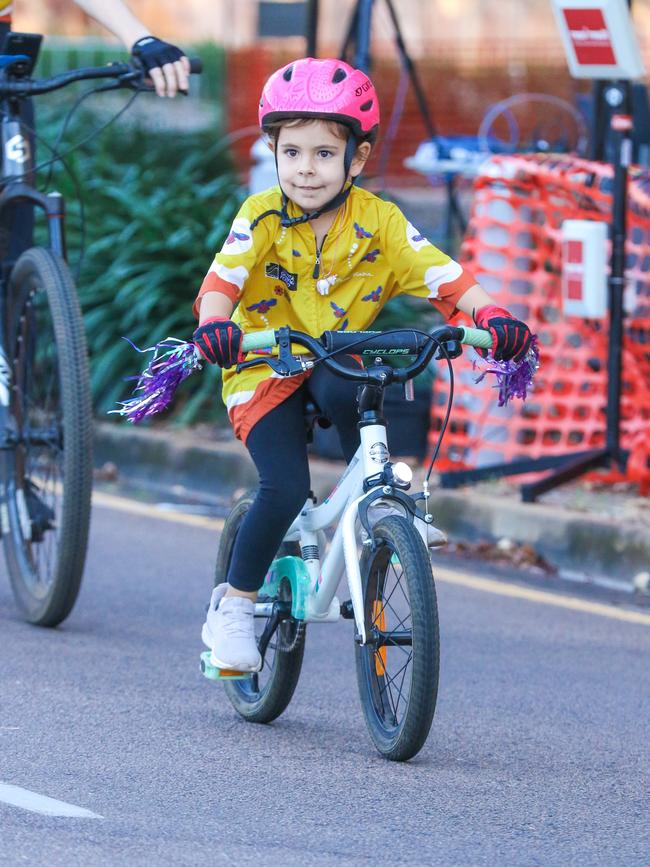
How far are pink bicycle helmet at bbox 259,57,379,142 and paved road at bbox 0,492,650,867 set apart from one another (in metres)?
1.58

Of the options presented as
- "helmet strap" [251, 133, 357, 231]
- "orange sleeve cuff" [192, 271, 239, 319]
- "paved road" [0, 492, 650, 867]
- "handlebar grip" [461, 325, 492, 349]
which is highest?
"helmet strap" [251, 133, 357, 231]

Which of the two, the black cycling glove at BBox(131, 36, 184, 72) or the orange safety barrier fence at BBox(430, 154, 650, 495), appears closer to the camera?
the black cycling glove at BBox(131, 36, 184, 72)

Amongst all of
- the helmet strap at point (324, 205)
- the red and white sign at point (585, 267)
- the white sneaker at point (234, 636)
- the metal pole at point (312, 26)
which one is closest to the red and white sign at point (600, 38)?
the red and white sign at point (585, 267)

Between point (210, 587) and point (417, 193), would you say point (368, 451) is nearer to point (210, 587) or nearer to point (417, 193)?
point (210, 587)

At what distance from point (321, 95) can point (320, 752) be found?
1635 millimetres

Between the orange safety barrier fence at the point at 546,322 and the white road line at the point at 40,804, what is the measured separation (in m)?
4.59

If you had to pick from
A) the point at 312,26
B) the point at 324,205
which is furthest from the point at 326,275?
the point at 312,26

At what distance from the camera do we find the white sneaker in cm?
480

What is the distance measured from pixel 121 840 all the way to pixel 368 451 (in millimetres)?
1133

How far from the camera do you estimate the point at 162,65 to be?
547cm

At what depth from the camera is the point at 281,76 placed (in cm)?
464

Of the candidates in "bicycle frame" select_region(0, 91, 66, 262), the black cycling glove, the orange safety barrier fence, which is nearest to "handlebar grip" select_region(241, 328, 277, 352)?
the black cycling glove

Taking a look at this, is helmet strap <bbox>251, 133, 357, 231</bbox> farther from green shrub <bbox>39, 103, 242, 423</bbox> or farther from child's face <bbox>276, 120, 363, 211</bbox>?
green shrub <bbox>39, 103, 242, 423</bbox>

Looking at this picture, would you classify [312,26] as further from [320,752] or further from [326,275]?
[320,752]
